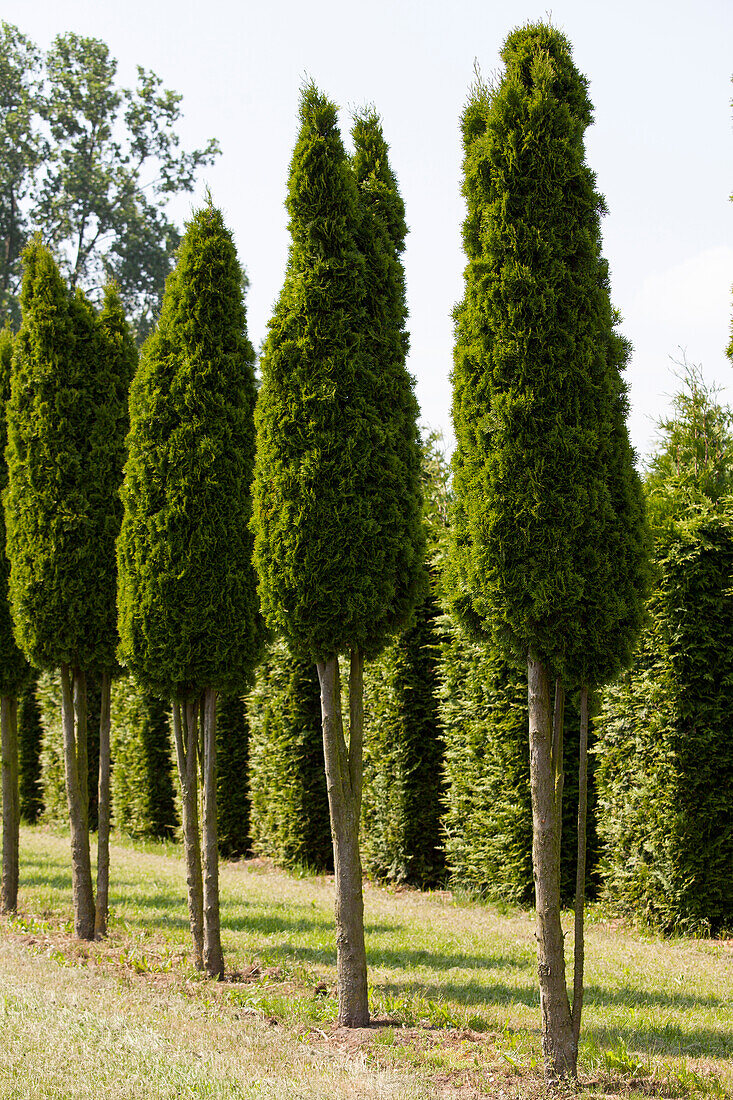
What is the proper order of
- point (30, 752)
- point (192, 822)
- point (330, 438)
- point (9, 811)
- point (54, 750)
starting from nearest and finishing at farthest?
point (330, 438), point (192, 822), point (9, 811), point (54, 750), point (30, 752)

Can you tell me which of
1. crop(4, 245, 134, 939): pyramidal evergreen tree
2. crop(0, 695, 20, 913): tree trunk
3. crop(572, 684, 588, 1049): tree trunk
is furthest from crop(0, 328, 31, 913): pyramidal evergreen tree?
crop(572, 684, 588, 1049): tree trunk

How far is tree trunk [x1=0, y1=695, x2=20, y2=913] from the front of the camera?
35.7 ft

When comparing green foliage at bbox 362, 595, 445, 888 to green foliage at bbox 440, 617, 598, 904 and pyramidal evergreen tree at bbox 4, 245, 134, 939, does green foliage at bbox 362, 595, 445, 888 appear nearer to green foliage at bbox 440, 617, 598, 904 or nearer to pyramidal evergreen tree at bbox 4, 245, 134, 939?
green foliage at bbox 440, 617, 598, 904

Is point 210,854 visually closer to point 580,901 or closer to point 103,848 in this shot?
point 103,848

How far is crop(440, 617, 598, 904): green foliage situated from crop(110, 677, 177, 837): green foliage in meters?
6.85

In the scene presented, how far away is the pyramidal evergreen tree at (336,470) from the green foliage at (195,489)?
4.03 ft

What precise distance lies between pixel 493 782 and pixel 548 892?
5285 millimetres

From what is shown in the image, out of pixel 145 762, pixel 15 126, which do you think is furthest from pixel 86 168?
pixel 145 762

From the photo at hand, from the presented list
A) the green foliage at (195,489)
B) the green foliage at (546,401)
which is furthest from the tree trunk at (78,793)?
the green foliage at (546,401)

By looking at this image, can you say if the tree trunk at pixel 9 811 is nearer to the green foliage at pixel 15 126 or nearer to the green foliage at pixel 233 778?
the green foliage at pixel 233 778

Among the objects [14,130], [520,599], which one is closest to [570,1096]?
[520,599]

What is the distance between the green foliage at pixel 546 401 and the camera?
18.1 feet

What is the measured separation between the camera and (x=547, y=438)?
18.1 ft

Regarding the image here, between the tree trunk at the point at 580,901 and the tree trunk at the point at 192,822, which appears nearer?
the tree trunk at the point at 580,901
